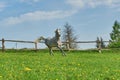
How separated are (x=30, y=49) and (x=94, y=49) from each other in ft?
26.7

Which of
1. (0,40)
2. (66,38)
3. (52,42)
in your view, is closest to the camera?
(52,42)

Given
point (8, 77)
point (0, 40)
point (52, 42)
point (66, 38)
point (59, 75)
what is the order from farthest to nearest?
point (66, 38) < point (0, 40) < point (52, 42) < point (59, 75) < point (8, 77)

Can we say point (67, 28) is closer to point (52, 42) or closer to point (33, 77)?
point (52, 42)

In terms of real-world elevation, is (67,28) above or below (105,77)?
above

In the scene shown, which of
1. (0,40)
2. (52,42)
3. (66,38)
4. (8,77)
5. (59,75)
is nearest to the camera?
(8,77)

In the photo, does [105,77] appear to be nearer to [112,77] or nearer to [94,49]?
[112,77]

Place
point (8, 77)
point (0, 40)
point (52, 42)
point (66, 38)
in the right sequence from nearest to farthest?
point (8, 77) → point (52, 42) → point (0, 40) → point (66, 38)

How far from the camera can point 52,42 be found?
121 ft

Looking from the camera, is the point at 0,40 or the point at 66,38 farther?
the point at 66,38

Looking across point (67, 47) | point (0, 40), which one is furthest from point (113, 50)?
point (0, 40)

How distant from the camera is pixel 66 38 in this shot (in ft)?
322

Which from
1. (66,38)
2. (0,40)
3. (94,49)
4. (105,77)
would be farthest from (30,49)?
(66,38)

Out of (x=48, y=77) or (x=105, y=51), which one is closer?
(x=48, y=77)

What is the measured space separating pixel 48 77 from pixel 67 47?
123 feet
